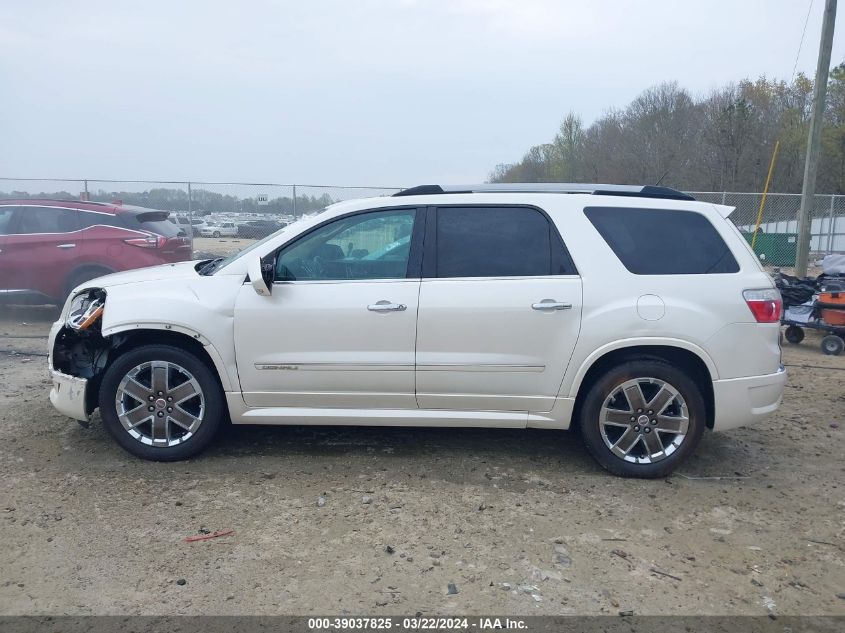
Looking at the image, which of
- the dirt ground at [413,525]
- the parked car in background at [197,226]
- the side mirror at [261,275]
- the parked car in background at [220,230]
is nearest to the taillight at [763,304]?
the dirt ground at [413,525]

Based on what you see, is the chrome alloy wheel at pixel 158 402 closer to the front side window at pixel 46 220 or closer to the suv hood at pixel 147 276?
the suv hood at pixel 147 276

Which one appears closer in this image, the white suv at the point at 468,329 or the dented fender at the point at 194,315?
the white suv at the point at 468,329

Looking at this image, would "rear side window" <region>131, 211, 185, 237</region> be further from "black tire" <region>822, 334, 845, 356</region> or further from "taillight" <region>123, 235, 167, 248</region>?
"black tire" <region>822, 334, 845, 356</region>

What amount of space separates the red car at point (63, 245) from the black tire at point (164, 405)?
5.73 m

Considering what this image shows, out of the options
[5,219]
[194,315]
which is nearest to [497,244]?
[194,315]

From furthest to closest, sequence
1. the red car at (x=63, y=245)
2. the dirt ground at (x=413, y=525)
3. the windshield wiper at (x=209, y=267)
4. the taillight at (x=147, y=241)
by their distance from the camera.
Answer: the taillight at (x=147, y=241)
the red car at (x=63, y=245)
the windshield wiper at (x=209, y=267)
the dirt ground at (x=413, y=525)

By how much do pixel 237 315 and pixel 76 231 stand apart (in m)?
6.54

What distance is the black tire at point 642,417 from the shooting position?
14.4 ft

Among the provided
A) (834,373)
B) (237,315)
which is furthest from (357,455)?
(834,373)

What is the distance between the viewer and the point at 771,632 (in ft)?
9.77

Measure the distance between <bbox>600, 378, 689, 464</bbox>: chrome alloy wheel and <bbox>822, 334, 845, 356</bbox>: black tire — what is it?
5.34 metres

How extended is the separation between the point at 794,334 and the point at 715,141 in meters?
22.7

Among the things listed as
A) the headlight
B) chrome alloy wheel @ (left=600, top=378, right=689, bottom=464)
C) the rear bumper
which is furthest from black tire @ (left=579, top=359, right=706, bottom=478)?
the headlight

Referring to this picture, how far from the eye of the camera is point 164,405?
458cm
